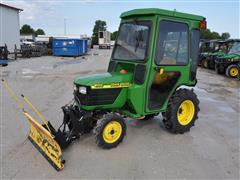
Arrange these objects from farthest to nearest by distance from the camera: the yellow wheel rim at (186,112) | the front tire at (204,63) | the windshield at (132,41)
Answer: the front tire at (204,63), the yellow wheel rim at (186,112), the windshield at (132,41)

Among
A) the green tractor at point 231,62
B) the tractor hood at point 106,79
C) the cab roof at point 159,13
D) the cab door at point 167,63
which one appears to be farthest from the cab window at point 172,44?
the green tractor at point 231,62

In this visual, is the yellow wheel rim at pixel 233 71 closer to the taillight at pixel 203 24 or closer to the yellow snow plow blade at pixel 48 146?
the taillight at pixel 203 24

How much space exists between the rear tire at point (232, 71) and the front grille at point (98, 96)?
36.8 ft

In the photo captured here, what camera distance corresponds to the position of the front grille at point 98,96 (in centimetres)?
393

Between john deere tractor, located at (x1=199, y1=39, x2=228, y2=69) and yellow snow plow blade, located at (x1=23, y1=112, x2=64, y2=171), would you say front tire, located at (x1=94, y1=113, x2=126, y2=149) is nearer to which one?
yellow snow plow blade, located at (x1=23, y1=112, x2=64, y2=171)

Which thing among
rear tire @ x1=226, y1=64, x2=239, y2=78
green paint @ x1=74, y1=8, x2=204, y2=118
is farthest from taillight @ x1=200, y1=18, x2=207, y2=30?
rear tire @ x1=226, y1=64, x2=239, y2=78

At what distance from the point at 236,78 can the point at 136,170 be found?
38.2ft

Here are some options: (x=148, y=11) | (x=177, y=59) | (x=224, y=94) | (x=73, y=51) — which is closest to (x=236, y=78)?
(x=224, y=94)

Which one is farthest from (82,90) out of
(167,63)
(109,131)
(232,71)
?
(232,71)

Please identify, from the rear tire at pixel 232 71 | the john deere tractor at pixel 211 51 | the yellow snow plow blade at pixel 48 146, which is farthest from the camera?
the john deere tractor at pixel 211 51

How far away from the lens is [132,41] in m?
4.40

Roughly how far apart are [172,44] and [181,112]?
143 cm

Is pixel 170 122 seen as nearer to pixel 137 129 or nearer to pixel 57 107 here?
pixel 137 129

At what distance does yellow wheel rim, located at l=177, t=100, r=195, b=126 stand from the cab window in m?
0.86
